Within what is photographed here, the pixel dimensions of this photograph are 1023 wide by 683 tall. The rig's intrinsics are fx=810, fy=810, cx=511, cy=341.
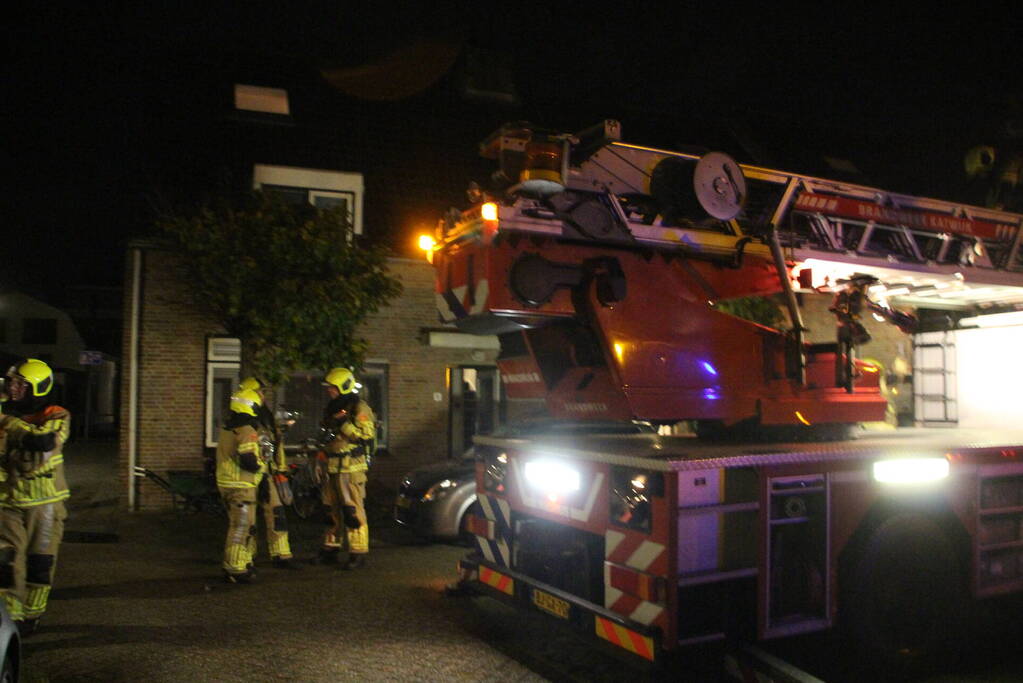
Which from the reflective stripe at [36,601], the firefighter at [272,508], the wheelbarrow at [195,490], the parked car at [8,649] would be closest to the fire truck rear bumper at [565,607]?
the parked car at [8,649]

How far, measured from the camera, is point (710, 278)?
5.33m

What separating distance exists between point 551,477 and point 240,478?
3.58 m

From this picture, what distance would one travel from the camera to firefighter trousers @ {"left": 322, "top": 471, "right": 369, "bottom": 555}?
8.01m

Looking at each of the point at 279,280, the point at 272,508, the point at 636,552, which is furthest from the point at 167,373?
the point at 636,552

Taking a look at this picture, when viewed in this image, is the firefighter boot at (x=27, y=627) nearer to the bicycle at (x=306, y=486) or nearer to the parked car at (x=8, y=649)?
the parked car at (x=8, y=649)

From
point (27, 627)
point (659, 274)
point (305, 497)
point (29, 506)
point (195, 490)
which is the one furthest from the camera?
point (305, 497)

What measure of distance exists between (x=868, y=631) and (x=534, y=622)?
2.34m

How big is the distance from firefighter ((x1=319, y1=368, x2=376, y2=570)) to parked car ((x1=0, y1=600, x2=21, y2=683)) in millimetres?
4208

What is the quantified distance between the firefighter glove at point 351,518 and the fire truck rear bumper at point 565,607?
232 cm

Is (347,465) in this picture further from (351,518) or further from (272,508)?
(272,508)

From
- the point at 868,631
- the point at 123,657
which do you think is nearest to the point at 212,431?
the point at 123,657

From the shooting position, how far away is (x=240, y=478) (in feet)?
23.8

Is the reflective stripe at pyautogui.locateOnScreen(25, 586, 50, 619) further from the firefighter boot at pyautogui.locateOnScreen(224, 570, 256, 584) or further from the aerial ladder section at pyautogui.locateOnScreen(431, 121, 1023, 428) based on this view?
the aerial ladder section at pyautogui.locateOnScreen(431, 121, 1023, 428)

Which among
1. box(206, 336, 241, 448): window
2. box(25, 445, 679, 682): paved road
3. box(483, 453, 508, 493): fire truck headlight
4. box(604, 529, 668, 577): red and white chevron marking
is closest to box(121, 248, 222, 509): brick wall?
box(206, 336, 241, 448): window
